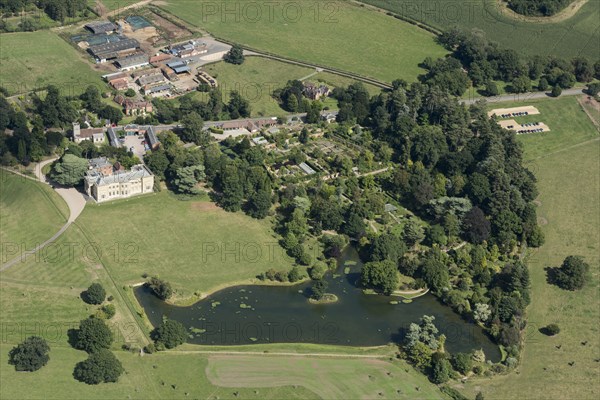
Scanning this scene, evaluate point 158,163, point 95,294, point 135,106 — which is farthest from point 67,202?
point 135,106

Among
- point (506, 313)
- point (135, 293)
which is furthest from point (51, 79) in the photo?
point (506, 313)

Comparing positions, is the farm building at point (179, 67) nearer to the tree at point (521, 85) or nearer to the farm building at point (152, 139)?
the farm building at point (152, 139)

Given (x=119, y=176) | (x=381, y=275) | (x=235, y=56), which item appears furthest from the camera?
(x=235, y=56)

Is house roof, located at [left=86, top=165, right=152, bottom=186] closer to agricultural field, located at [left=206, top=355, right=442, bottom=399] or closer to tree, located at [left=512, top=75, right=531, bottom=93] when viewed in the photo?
agricultural field, located at [left=206, top=355, right=442, bottom=399]

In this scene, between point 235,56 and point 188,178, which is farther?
point 235,56

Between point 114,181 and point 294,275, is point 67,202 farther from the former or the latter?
point 294,275

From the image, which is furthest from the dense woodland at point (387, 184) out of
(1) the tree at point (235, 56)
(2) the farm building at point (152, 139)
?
(1) the tree at point (235, 56)

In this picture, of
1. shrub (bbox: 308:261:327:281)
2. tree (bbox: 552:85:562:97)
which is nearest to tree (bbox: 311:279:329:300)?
shrub (bbox: 308:261:327:281)

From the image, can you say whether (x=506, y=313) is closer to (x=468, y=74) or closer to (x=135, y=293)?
(x=135, y=293)
